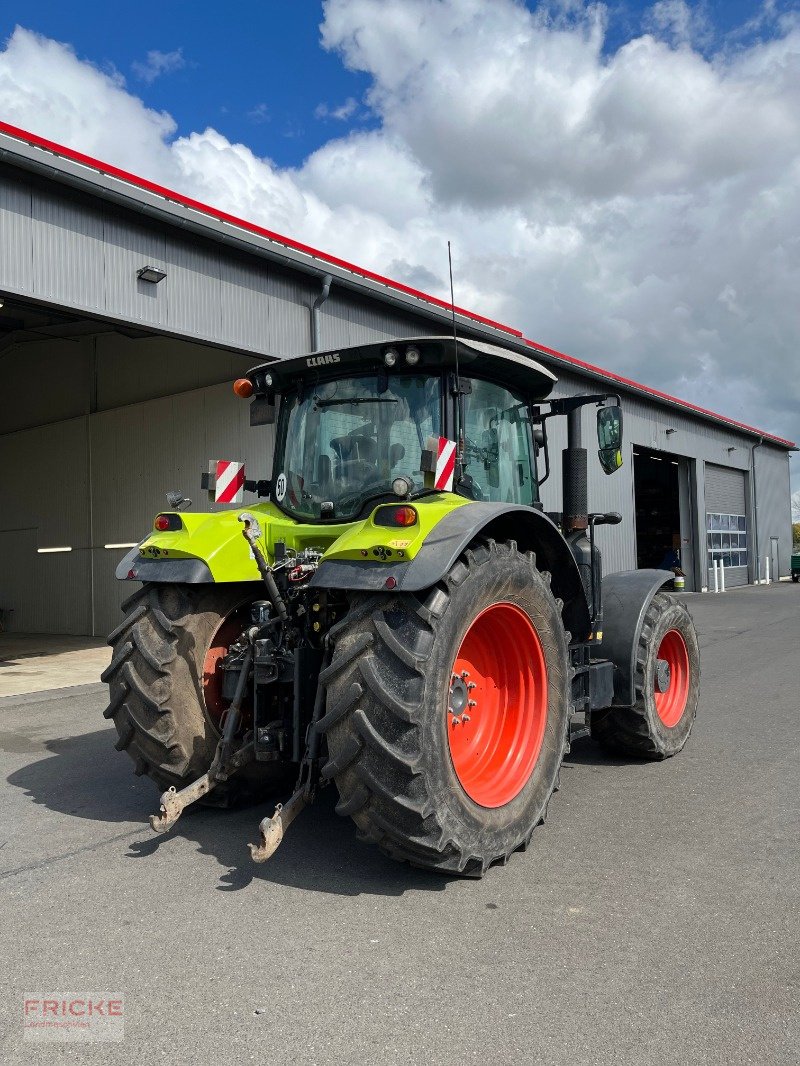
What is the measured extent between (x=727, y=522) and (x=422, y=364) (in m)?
27.3

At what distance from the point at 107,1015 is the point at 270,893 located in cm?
96

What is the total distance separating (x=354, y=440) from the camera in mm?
4426

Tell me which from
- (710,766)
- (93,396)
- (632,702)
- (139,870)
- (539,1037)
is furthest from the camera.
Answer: (93,396)

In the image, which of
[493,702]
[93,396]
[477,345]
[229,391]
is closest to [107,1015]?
[493,702]

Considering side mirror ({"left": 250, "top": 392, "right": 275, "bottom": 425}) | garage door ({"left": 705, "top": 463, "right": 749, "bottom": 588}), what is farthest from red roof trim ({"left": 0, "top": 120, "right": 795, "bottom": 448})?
garage door ({"left": 705, "top": 463, "right": 749, "bottom": 588})

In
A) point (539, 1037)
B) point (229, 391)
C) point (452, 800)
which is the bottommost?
point (539, 1037)

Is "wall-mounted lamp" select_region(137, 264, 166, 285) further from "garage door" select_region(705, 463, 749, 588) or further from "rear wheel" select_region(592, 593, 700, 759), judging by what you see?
"garage door" select_region(705, 463, 749, 588)

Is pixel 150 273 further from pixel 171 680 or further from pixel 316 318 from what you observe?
pixel 171 680

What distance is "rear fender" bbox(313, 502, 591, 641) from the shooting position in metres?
3.29

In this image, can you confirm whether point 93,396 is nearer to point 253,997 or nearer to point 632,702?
point 632,702

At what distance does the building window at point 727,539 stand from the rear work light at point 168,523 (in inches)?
997

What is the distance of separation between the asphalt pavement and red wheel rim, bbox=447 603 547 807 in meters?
0.40

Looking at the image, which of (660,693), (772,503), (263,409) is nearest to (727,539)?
(772,503)

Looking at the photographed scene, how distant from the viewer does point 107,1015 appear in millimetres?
2547
